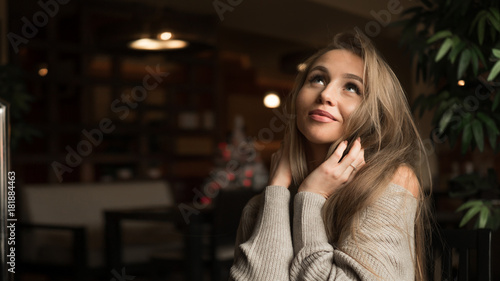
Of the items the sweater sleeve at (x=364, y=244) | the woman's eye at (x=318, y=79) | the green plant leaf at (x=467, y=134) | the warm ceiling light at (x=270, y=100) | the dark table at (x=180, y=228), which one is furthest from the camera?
the warm ceiling light at (x=270, y=100)

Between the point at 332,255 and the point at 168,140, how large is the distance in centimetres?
487

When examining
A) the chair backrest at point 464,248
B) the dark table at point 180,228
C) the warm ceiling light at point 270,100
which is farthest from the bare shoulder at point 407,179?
the warm ceiling light at point 270,100

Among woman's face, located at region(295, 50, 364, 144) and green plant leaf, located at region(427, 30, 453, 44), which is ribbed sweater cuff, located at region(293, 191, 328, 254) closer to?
woman's face, located at region(295, 50, 364, 144)

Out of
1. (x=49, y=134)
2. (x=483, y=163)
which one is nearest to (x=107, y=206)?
(x=49, y=134)

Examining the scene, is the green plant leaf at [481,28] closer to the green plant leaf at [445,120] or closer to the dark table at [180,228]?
the green plant leaf at [445,120]

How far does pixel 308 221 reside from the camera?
1121 mm

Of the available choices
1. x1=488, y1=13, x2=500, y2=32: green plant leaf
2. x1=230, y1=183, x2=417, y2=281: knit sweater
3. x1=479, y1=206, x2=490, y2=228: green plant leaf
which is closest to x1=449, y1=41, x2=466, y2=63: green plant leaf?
x1=488, y1=13, x2=500, y2=32: green plant leaf

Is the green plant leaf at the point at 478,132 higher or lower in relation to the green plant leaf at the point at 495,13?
lower

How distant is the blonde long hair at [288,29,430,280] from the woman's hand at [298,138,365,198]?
18 mm

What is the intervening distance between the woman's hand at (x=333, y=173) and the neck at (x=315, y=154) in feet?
0.34

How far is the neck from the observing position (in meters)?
1.30

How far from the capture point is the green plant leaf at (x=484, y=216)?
1.85m

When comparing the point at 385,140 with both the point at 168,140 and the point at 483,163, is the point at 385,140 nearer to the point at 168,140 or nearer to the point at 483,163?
the point at 168,140

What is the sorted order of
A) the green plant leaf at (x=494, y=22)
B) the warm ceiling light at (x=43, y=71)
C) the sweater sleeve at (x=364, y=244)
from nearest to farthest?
the sweater sleeve at (x=364, y=244) → the green plant leaf at (x=494, y=22) → the warm ceiling light at (x=43, y=71)
